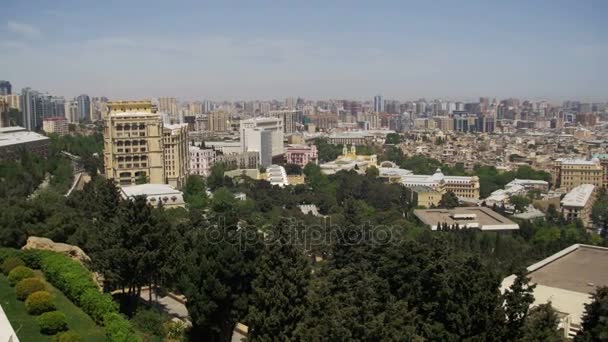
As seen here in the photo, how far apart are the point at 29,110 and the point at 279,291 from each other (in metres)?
38.9

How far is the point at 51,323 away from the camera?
5.64 metres

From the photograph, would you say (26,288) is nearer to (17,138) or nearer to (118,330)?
(118,330)

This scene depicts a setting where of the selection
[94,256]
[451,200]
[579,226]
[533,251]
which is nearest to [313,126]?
A: [451,200]

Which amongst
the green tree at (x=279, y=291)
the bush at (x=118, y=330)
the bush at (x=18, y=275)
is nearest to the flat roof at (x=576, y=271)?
the green tree at (x=279, y=291)

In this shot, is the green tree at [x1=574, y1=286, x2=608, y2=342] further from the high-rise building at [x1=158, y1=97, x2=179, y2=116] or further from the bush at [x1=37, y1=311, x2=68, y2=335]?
the high-rise building at [x1=158, y1=97, x2=179, y2=116]

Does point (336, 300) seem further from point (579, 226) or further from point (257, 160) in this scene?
point (257, 160)

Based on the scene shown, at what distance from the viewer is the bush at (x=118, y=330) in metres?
5.56

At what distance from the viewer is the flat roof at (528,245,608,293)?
748 centimetres

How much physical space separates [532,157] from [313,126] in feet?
74.6

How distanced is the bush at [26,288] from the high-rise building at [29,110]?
3554 centimetres

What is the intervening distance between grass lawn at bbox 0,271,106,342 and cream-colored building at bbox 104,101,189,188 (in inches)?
495

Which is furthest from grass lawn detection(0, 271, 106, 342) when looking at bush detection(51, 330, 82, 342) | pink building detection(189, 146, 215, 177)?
pink building detection(189, 146, 215, 177)

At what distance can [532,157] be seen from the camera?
33.8 metres

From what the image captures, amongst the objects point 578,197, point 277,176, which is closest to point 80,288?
point 578,197
